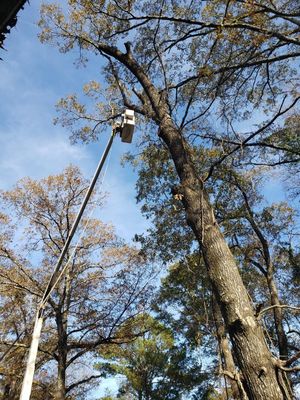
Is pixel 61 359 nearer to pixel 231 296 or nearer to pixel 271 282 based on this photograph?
pixel 271 282

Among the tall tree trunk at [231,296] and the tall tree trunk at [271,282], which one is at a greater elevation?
the tall tree trunk at [271,282]

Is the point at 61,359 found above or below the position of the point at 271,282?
below

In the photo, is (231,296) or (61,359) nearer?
(231,296)

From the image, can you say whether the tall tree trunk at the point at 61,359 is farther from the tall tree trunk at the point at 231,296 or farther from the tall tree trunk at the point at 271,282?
the tall tree trunk at the point at 231,296

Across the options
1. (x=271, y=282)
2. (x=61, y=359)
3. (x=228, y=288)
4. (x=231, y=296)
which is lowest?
(x=231, y=296)

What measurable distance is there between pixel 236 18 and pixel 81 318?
1164cm

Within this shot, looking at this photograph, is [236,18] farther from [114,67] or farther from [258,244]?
[258,244]

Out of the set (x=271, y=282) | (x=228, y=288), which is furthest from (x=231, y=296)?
(x=271, y=282)

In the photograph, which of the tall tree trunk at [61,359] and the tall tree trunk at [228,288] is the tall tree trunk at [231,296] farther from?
the tall tree trunk at [61,359]

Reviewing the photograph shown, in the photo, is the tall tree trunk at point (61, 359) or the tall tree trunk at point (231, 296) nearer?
the tall tree trunk at point (231, 296)

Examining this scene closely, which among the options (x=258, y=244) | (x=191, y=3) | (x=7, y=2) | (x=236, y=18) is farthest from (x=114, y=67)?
(x=258, y=244)

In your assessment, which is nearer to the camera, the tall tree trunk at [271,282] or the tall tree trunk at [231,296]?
the tall tree trunk at [231,296]

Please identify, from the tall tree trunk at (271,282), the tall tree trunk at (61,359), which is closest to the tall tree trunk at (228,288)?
the tall tree trunk at (271,282)

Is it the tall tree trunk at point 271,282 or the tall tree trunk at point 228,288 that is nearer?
the tall tree trunk at point 228,288
